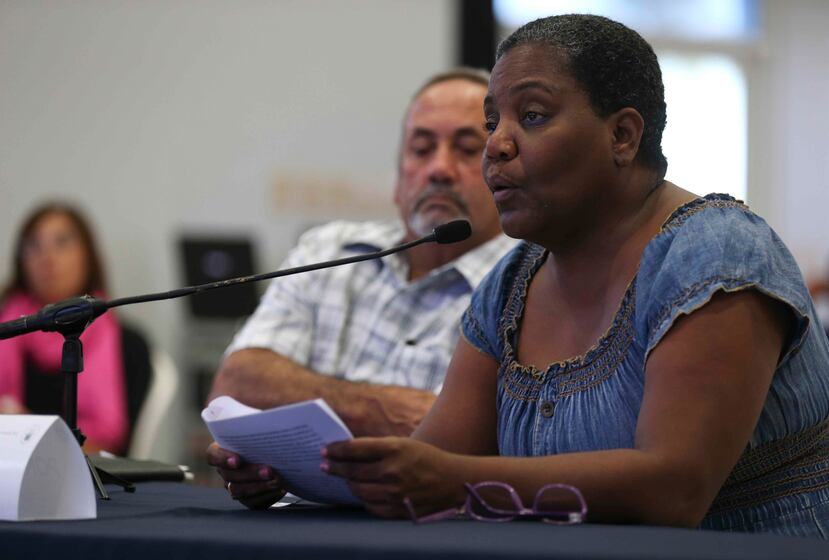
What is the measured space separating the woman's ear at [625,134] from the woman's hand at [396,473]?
486 mm

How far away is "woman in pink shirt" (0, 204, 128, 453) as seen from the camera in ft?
14.0

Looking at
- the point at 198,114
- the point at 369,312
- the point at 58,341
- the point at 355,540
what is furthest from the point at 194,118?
the point at 355,540

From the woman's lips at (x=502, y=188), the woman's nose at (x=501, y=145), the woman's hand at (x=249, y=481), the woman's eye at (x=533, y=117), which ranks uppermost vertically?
the woman's eye at (x=533, y=117)

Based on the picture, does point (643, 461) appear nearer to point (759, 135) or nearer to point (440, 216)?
point (440, 216)

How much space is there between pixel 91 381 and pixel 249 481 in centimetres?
321

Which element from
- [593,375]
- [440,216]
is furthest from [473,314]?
[440,216]

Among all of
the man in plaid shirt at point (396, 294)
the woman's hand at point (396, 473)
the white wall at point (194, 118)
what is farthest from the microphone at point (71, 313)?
the white wall at point (194, 118)

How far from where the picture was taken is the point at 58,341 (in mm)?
4465

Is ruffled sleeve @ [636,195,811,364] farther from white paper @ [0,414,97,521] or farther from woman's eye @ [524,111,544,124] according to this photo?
white paper @ [0,414,97,521]

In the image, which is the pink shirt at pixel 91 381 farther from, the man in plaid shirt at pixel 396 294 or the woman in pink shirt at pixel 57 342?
the man in plaid shirt at pixel 396 294

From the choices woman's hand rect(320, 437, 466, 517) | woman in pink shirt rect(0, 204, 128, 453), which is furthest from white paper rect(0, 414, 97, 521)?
woman in pink shirt rect(0, 204, 128, 453)

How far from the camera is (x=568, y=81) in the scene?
138 centimetres

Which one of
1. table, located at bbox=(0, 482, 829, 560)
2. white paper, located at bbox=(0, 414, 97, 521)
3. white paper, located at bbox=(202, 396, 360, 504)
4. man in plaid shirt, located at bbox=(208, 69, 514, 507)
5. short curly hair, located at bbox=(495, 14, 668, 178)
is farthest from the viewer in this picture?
man in plaid shirt, located at bbox=(208, 69, 514, 507)

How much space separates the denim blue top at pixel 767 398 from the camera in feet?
3.99
